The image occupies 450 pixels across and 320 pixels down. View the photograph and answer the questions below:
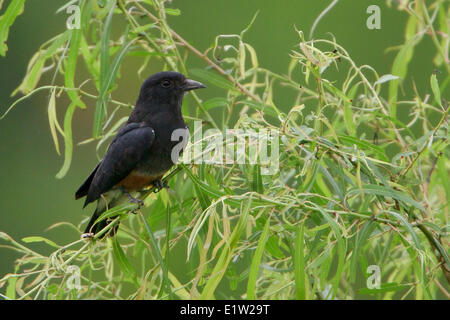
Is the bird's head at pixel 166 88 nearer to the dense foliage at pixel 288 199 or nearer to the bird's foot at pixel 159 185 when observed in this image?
the dense foliage at pixel 288 199

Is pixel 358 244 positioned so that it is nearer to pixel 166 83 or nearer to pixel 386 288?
pixel 386 288

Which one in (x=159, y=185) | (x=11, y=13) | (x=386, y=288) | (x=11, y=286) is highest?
(x=11, y=13)

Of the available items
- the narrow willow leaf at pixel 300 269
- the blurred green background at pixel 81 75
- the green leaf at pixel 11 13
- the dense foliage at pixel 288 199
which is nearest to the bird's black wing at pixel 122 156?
the dense foliage at pixel 288 199

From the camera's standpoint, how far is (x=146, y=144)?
2.66 meters

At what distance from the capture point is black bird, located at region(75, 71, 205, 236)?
2643 millimetres

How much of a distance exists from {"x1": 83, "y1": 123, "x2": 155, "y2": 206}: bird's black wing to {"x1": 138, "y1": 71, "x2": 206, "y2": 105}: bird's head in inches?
5.2

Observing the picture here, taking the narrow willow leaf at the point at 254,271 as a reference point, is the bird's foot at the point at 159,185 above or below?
above

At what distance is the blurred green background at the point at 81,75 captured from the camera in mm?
5250

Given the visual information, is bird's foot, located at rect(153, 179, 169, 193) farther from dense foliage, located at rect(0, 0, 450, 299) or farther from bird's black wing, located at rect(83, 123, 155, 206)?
bird's black wing, located at rect(83, 123, 155, 206)

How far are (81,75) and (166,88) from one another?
3247mm

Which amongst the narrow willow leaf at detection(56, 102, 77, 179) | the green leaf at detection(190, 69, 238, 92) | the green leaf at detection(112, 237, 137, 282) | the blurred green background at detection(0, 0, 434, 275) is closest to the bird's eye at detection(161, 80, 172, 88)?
the green leaf at detection(190, 69, 238, 92)

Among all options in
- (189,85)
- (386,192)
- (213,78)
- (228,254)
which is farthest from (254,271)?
(189,85)
